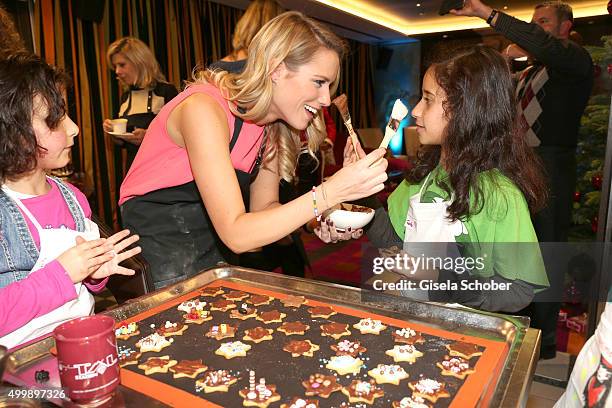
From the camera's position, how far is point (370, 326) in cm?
116

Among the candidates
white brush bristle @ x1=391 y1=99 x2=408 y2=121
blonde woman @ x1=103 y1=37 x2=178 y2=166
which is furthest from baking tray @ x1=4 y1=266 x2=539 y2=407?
blonde woman @ x1=103 y1=37 x2=178 y2=166

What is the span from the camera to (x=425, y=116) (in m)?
1.68

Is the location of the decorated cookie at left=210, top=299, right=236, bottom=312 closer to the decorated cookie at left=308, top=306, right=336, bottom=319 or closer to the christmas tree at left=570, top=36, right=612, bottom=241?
the decorated cookie at left=308, top=306, right=336, bottom=319

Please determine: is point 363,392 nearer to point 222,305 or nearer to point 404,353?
point 404,353

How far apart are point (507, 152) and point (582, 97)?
112 cm

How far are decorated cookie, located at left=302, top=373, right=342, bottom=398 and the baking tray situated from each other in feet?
0.90

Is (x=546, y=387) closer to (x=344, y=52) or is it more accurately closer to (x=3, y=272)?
(x=344, y=52)

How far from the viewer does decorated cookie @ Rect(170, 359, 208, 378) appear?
98cm

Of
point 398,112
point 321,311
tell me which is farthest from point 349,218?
point 398,112

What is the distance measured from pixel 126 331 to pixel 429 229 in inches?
39.8

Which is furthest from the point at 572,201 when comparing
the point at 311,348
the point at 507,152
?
the point at 311,348

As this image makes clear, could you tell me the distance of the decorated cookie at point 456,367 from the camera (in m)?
0.96

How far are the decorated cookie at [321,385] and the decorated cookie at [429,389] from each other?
146 mm

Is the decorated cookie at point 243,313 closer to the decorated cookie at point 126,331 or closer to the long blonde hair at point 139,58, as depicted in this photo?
the decorated cookie at point 126,331
